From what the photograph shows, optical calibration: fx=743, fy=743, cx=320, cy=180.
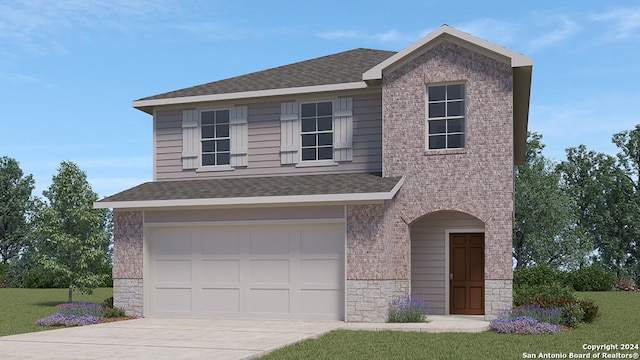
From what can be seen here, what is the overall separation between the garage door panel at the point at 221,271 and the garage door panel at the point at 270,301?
0.68 m

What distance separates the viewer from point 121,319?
19594mm

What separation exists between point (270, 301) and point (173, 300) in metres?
2.84

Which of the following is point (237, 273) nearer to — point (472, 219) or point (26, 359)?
point (472, 219)

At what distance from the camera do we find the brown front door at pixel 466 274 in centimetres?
2003

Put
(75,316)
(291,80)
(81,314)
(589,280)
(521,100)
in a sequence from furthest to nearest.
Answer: (589,280)
(291,80)
(521,100)
(81,314)
(75,316)

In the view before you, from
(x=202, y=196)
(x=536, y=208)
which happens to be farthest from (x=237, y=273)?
(x=536, y=208)

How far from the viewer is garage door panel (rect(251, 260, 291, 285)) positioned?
Answer: 1917cm

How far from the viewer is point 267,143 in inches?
835

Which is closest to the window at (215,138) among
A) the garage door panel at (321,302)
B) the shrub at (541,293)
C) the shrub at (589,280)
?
the garage door panel at (321,302)

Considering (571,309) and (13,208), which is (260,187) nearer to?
(571,309)

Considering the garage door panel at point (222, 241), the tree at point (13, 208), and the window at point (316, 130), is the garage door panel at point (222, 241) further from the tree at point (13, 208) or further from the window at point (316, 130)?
the tree at point (13, 208)

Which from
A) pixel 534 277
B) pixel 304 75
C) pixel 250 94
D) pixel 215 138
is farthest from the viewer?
pixel 534 277

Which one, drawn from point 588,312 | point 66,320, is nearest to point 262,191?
point 66,320

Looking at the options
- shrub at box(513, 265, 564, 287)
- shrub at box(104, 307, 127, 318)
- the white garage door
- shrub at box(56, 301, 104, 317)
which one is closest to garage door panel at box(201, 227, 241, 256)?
the white garage door
